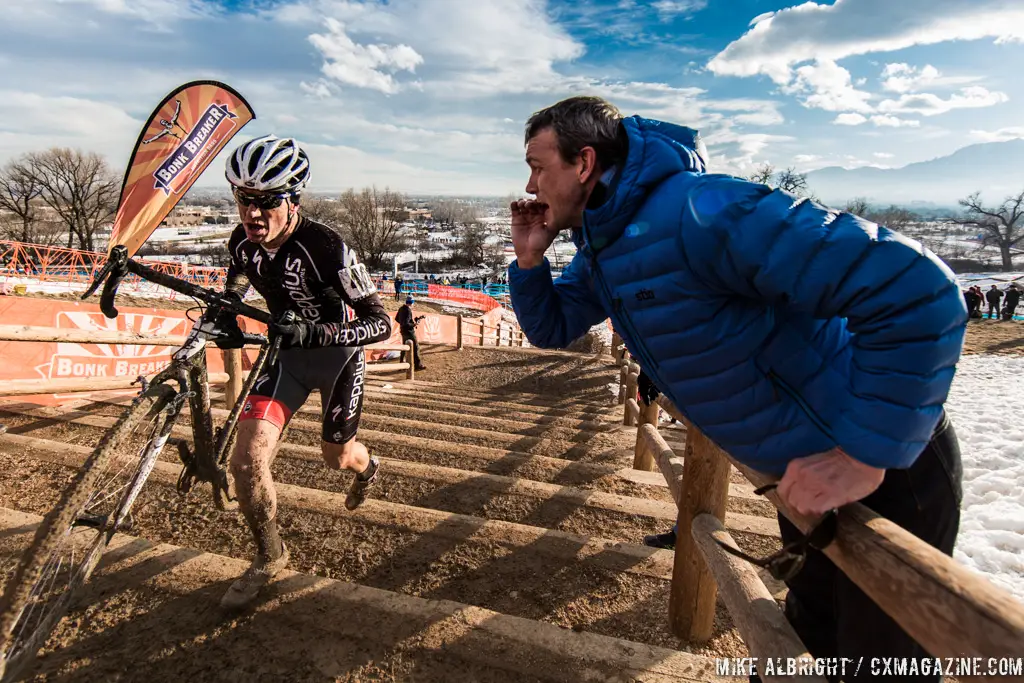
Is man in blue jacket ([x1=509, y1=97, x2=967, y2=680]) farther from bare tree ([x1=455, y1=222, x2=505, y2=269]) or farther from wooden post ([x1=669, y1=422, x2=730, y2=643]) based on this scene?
bare tree ([x1=455, y1=222, x2=505, y2=269])

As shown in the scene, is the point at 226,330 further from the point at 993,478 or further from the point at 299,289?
the point at 993,478

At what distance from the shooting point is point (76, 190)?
3884 centimetres

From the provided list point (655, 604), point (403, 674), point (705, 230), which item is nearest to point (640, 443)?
point (655, 604)

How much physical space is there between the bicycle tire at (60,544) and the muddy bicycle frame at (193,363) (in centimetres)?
9

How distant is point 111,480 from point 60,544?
1.67 ft

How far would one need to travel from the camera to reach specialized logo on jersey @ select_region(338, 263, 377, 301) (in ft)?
11.0

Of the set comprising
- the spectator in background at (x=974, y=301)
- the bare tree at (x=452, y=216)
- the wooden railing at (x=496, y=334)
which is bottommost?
the wooden railing at (x=496, y=334)

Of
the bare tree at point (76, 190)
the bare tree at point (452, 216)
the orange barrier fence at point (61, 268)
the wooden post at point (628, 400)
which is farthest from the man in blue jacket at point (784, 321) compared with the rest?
the bare tree at point (452, 216)

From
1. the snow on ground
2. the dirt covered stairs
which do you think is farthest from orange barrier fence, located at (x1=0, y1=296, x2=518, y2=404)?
the snow on ground

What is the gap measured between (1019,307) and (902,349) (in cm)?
3837

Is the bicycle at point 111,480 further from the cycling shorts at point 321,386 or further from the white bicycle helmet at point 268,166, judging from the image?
the white bicycle helmet at point 268,166

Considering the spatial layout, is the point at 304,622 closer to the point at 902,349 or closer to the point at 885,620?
the point at 885,620

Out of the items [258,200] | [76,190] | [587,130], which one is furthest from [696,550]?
[76,190]

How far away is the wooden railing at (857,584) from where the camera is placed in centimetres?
92
